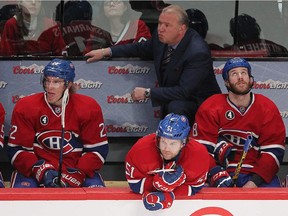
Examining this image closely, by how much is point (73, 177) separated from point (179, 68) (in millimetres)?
Result: 985

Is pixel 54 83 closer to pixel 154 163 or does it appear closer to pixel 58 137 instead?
pixel 58 137

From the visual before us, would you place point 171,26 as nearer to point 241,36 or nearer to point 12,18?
point 241,36

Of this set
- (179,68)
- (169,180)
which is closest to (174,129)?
(169,180)

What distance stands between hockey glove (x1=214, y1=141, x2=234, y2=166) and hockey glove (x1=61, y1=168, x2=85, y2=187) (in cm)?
77

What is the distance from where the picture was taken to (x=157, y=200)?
4.33 m

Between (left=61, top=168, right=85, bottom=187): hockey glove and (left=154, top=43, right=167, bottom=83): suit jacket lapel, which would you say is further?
(left=154, top=43, right=167, bottom=83): suit jacket lapel

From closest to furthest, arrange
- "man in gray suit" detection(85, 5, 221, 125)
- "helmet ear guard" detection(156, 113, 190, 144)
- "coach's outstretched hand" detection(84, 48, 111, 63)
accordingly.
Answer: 1. "helmet ear guard" detection(156, 113, 190, 144)
2. "man in gray suit" detection(85, 5, 221, 125)
3. "coach's outstretched hand" detection(84, 48, 111, 63)

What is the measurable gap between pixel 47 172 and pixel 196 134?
2.86 feet

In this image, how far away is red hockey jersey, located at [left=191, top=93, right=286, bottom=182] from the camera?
5395 millimetres

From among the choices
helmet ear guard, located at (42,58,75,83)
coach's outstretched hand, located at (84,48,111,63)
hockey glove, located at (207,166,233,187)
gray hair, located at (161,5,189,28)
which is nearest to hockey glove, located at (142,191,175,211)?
hockey glove, located at (207,166,233,187)

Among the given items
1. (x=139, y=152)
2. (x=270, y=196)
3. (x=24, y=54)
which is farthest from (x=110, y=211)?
(x=24, y=54)

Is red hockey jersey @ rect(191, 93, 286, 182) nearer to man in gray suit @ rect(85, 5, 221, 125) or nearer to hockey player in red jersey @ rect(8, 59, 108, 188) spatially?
man in gray suit @ rect(85, 5, 221, 125)

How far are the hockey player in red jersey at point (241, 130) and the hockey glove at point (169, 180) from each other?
0.85 meters

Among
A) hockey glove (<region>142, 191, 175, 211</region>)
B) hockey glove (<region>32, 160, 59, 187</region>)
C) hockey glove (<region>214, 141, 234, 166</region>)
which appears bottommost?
hockey glove (<region>32, 160, 59, 187</region>)
